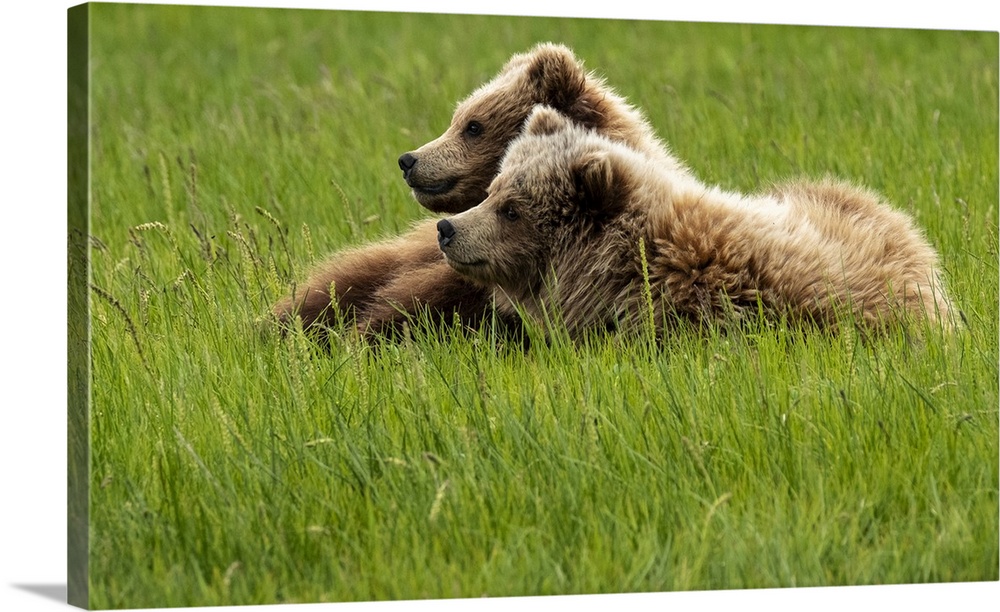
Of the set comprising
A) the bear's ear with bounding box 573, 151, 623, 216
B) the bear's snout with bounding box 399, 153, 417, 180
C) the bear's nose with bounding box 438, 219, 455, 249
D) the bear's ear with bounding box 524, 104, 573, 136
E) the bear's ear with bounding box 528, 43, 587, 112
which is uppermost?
the bear's ear with bounding box 528, 43, 587, 112

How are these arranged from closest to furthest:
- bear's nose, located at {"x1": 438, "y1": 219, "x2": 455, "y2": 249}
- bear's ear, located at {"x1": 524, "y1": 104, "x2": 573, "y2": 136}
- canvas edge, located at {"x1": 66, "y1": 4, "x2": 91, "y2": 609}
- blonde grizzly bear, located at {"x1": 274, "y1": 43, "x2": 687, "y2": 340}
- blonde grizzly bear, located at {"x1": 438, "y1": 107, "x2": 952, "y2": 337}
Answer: canvas edge, located at {"x1": 66, "y1": 4, "x2": 91, "y2": 609}
blonde grizzly bear, located at {"x1": 438, "y1": 107, "x2": 952, "y2": 337}
bear's nose, located at {"x1": 438, "y1": 219, "x2": 455, "y2": 249}
bear's ear, located at {"x1": 524, "y1": 104, "x2": 573, "y2": 136}
blonde grizzly bear, located at {"x1": 274, "y1": 43, "x2": 687, "y2": 340}

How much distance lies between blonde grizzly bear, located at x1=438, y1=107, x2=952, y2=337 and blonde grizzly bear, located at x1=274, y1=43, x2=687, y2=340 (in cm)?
33

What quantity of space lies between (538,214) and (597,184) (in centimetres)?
30

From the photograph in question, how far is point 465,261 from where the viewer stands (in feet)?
20.6

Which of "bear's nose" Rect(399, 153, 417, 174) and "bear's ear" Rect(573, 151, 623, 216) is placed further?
"bear's nose" Rect(399, 153, 417, 174)

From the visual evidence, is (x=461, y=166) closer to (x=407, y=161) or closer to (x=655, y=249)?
(x=407, y=161)

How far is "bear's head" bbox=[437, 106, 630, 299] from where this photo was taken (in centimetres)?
618

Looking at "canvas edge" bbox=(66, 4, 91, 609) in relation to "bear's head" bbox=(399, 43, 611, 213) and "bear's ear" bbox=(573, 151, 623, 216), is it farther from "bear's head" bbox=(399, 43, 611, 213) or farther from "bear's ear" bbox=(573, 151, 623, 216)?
"bear's ear" bbox=(573, 151, 623, 216)

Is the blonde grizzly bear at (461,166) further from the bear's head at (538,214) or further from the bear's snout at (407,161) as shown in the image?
the bear's head at (538,214)

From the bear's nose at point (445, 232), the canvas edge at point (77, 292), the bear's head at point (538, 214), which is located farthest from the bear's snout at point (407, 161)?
the canvas edge at point (77, 292)

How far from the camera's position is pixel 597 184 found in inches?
241

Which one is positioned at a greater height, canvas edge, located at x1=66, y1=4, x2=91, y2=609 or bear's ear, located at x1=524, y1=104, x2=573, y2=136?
bear's ear, located at x1=524, y1=104, x2=573, y2=136

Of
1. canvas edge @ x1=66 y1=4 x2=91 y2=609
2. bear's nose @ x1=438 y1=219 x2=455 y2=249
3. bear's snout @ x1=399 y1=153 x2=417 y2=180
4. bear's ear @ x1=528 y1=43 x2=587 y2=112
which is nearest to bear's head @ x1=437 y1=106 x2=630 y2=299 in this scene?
bear's nose @ x1=438 y1=219 x2=455 y2=249

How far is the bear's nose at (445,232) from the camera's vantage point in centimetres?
624
